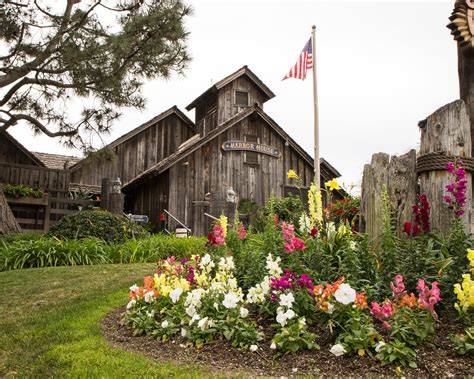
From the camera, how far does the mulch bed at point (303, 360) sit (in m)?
3.63

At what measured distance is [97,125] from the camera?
14.2 metres

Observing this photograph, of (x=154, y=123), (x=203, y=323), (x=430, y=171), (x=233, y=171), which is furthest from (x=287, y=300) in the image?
(x=154, y=123)

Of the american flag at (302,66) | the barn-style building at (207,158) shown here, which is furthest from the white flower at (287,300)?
the barn-style building at (207,158)

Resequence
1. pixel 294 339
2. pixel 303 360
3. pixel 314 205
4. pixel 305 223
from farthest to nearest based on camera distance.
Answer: pixel 305 223 → pixel 314 205 → pixel 294 339 → pixel 303 360

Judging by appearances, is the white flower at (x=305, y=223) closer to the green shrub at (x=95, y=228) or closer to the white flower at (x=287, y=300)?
the white flower at (x=287, y=300)

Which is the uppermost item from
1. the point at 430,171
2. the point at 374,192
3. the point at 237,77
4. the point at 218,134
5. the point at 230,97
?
the point at 237,77

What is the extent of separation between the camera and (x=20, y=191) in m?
15.9

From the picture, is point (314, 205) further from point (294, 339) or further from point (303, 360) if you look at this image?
point (303, 360)

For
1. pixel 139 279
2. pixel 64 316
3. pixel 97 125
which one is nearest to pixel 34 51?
pixel 97 125

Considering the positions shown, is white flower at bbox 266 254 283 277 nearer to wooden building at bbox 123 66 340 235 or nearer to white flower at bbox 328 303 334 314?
white flower at bbox 328 303 334 314

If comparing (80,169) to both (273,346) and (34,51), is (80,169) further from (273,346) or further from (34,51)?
(273,346)

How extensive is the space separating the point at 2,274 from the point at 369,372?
783 centimetres

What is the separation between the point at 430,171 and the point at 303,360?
104 inches

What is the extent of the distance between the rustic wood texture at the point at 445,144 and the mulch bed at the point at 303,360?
1302 millimetres
